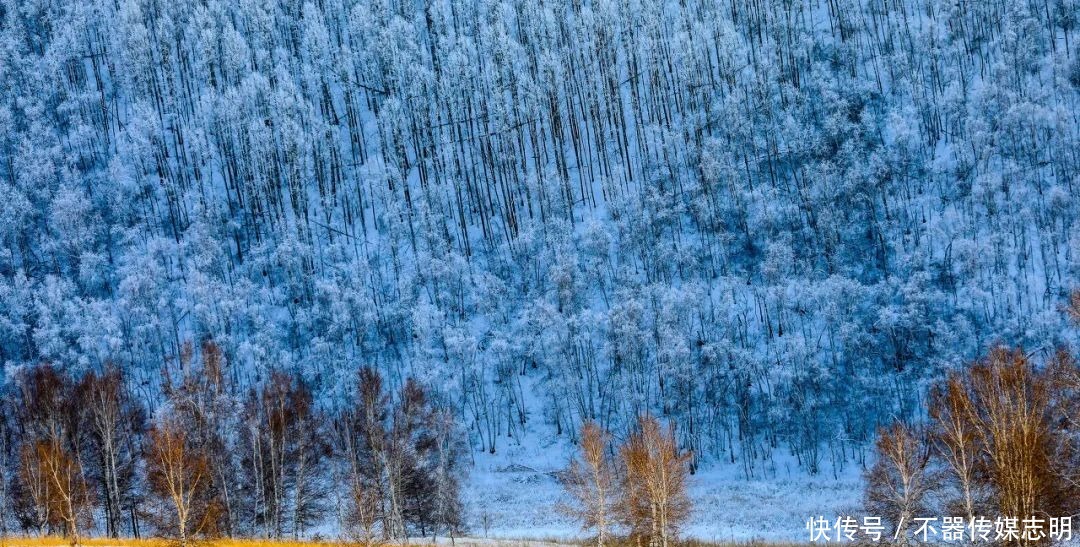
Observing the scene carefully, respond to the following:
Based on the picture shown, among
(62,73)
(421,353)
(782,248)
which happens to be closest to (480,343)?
(421,353)

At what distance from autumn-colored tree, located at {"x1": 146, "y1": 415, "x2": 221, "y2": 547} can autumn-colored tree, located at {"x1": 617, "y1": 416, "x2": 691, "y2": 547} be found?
18457 mm

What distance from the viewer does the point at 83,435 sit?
5850 centimetres

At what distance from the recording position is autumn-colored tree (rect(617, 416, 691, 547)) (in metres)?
41.1

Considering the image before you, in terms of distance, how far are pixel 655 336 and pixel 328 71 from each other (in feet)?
194

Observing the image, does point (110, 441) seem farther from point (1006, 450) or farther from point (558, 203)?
point (558, 203)

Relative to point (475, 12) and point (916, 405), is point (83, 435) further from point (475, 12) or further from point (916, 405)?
point (475, 12)

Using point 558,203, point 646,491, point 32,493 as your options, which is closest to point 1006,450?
point 646,491

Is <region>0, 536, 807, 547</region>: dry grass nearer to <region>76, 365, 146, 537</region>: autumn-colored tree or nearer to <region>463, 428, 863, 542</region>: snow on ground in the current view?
<region>463, 428, 863, 542</region>: snow on ground

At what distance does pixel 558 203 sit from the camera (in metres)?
99.5

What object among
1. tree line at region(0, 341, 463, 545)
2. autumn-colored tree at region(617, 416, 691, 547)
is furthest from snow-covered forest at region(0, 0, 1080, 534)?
→ autumn-colored tree at region(617, 416, 691, 547)

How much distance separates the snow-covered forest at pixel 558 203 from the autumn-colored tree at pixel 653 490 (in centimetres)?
3232

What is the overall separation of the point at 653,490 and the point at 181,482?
62.6 feet

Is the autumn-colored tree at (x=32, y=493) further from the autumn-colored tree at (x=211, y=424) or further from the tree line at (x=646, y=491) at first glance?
the tree line at (x=646, y=491)

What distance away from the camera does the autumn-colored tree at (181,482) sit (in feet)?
122
